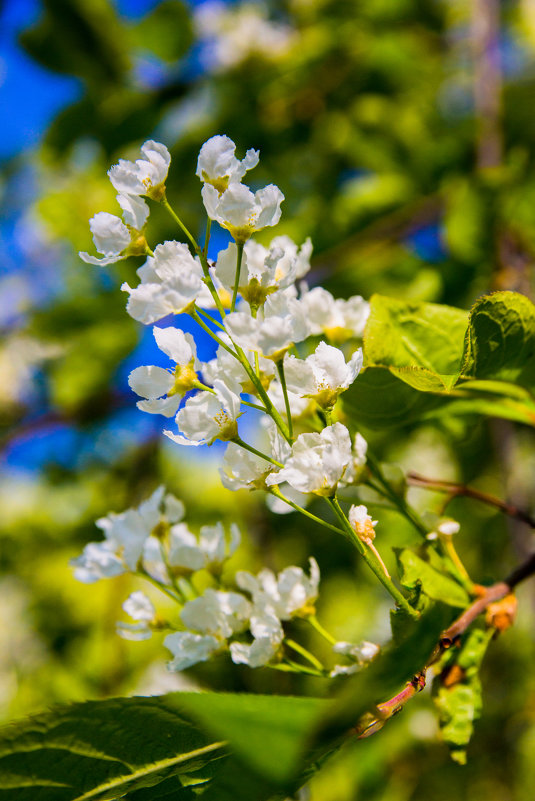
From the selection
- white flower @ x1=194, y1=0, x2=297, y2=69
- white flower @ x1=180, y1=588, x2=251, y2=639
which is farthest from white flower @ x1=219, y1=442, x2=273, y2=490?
white flower @ x1=194, y1=0, x2=297, y2=69

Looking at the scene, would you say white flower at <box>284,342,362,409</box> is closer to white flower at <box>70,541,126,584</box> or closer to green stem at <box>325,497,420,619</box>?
green stem at <box>325,497,420,619</box>

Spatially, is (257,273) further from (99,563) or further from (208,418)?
(99,563)

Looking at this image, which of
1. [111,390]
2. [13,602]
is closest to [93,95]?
[111,390]

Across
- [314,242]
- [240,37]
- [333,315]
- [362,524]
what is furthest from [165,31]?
[362,524]

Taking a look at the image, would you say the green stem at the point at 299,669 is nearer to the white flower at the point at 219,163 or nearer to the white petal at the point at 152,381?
the white petal at the point at 152,381

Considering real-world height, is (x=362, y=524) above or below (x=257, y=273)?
below

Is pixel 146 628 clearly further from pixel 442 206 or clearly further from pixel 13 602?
pixel 13 602

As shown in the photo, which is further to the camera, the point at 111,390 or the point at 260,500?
the point at 260,500
